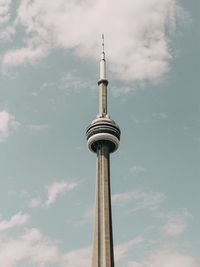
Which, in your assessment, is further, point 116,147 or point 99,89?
point 99,89

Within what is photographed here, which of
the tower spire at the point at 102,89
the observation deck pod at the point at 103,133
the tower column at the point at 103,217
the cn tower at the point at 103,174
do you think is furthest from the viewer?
the tower spire at the point at 102,89

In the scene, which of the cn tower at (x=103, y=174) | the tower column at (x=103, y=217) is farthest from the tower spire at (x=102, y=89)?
the tower column at (x=103, y=217)

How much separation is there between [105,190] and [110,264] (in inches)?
891

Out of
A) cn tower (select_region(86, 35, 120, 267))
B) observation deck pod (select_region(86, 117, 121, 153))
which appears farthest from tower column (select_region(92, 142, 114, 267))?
observation deck pod (select_region(86, 117, 121, 153))

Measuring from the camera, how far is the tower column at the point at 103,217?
389 feet

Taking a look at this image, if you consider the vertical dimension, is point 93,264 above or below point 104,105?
below

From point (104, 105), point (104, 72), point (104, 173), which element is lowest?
point (104, 173)

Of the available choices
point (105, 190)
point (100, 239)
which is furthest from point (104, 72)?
point (100, 239)

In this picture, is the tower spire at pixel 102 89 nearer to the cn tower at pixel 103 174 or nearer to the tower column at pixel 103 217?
the cn tower at pixel 103 174

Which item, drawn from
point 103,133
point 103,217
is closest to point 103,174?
point 103,133

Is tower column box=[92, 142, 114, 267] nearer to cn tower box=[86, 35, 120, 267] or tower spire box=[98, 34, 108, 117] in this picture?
cn tower box=[86, 35, 120, 267]

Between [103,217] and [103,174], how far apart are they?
559 inches

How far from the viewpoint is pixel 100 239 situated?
121750mm

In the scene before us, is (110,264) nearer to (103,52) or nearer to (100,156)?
(100,156)
